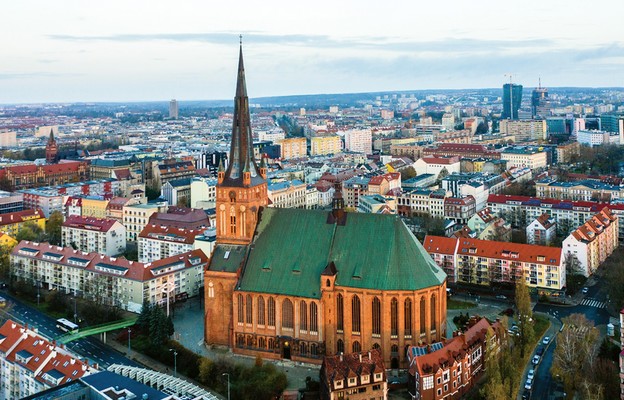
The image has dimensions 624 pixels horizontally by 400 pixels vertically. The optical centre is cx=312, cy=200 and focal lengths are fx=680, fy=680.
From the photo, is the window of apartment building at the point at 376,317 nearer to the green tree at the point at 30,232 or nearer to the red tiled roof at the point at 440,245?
the red tiled roof at the point at 440,245

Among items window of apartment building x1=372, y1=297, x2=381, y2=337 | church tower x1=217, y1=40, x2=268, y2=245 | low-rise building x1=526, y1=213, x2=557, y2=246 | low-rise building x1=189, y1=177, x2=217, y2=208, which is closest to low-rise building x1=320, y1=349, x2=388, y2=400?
window of apartment building x1=372, y1=297, x2=381, y2=337

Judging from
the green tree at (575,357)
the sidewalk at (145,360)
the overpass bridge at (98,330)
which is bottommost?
the sidewalk at (145,360)

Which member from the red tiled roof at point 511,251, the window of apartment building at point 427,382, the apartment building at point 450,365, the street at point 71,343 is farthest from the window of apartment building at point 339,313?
the red tiled roof at point 511,251

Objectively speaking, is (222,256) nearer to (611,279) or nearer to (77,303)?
(77,303)

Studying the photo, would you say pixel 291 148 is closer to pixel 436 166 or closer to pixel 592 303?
pixel 436 166

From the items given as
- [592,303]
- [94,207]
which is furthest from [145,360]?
[94,207]
